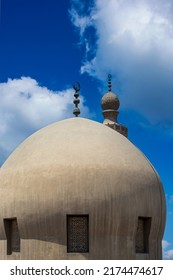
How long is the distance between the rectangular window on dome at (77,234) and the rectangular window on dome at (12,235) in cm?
153

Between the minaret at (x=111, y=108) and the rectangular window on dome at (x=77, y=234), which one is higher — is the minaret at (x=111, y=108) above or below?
above

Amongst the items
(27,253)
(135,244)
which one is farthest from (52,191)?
(135,244)

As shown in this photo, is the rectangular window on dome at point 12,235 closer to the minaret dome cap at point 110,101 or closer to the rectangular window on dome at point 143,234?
the rectangular window on dome at point 143,234

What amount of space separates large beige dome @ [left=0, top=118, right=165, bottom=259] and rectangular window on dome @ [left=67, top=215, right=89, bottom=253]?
0.57ft

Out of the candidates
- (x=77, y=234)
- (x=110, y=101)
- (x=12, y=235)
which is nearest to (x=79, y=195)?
(x=77, y=234)

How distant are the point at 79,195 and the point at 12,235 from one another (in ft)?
7.81

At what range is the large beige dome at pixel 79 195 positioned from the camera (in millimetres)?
14625

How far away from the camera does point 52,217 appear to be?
14602 millimetres

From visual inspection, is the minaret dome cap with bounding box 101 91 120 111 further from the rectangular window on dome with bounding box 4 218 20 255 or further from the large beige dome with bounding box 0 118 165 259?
the rectangular window on dome with bounding box 4 218 20 255

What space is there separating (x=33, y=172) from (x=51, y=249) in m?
2.08

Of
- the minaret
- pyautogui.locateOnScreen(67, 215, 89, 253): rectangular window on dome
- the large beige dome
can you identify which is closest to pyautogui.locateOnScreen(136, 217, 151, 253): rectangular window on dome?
the large beige dome

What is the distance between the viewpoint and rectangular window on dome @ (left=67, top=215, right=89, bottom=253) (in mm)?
14734

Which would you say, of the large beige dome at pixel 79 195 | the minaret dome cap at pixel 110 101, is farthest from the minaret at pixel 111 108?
the large beige dome at pixel 79 195

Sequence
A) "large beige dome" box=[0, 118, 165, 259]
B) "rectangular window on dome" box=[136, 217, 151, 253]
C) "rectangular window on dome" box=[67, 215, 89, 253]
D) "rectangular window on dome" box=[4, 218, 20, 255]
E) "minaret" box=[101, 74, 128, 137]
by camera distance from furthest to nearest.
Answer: "minaret" box=[101, 74, 128, 137] → "rectangular window on dome" box=[136, 217, 151, 253] → "rectangular window on dome" box=[4, 218, 20, 255] → "rectangular window on dome" box=[67, 215, 89, 253] → "large beige dome" box=[0, 118, 165, 259]
